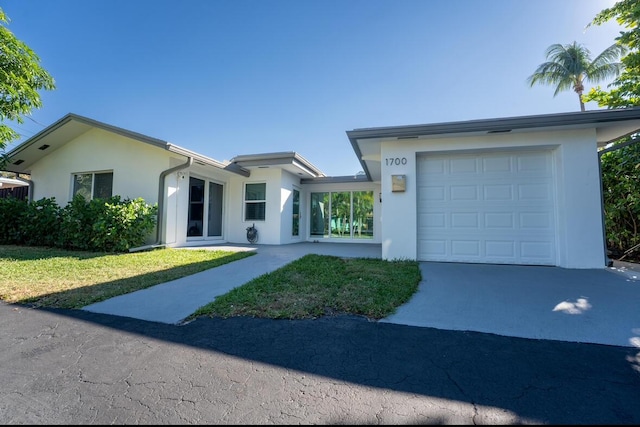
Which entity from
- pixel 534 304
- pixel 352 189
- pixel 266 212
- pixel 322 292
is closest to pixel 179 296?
pixel 322 292

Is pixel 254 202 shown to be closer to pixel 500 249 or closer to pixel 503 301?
pixel 500 249

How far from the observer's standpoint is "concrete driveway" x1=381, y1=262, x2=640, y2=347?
297cm

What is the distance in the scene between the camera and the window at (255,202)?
37.7 ft

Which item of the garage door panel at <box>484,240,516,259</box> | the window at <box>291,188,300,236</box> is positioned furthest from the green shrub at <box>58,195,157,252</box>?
the garage door panel at <box>484,240,516,259</box>

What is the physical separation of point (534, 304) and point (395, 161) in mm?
4168

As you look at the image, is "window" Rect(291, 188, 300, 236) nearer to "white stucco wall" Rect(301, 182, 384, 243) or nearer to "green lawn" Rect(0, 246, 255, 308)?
"white stucco wall" Rect(301, 182, 384, 243)

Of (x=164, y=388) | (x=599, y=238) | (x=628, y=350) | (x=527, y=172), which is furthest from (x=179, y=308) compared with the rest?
(x=599, y=238)

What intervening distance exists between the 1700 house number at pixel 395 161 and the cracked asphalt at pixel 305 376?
4716mm

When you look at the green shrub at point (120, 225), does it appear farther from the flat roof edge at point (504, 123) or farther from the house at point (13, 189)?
the house at point (13, 189)

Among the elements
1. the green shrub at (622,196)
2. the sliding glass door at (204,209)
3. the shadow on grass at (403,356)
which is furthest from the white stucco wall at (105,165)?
the green shrub at (622,196)

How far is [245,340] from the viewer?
109 inches

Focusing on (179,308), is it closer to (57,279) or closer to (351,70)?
(57,279)

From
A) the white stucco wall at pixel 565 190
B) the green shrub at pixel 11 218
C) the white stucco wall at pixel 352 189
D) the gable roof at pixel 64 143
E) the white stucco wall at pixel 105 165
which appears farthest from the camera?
the white stucco wall at pixel 352 189

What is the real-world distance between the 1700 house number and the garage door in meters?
0.44
